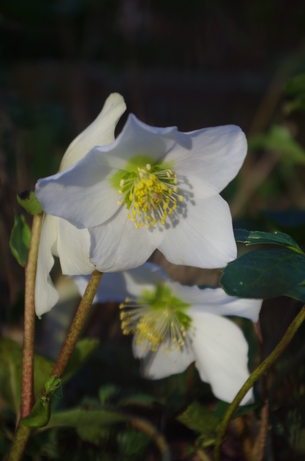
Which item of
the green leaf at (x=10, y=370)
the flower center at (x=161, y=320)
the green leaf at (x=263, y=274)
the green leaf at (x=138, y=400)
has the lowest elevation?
the green leaf at (x=138, y=400)

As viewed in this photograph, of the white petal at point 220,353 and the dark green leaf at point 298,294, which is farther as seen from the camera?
the white petal at point 220,353

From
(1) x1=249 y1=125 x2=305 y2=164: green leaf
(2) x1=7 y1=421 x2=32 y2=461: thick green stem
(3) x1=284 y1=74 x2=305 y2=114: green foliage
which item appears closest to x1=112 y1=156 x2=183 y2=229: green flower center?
(2) x1=7 y1=421 x2=32 y2=461: thick green stem

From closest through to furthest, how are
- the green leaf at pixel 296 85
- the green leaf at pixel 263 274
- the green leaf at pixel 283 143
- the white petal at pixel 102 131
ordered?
the green leaf at pixel 263 274 → the white petal at pixel 102 131 → the green leaf at pixel 296 85 → the green leaf at pixel 283 143

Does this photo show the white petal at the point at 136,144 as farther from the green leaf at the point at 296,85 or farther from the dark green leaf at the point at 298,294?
the green leaf at the point at 296,85

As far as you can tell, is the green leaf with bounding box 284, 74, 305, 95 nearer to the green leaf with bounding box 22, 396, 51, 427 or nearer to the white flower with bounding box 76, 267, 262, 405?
the white flower with bounding box 76, 267, 262, 405

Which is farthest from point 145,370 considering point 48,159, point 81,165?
point 48,159

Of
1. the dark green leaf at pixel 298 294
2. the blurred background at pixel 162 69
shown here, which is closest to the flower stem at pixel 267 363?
the dark green leaf at pixel 298 294

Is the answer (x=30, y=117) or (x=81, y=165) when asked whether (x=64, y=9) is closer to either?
(x=30, y=117)
